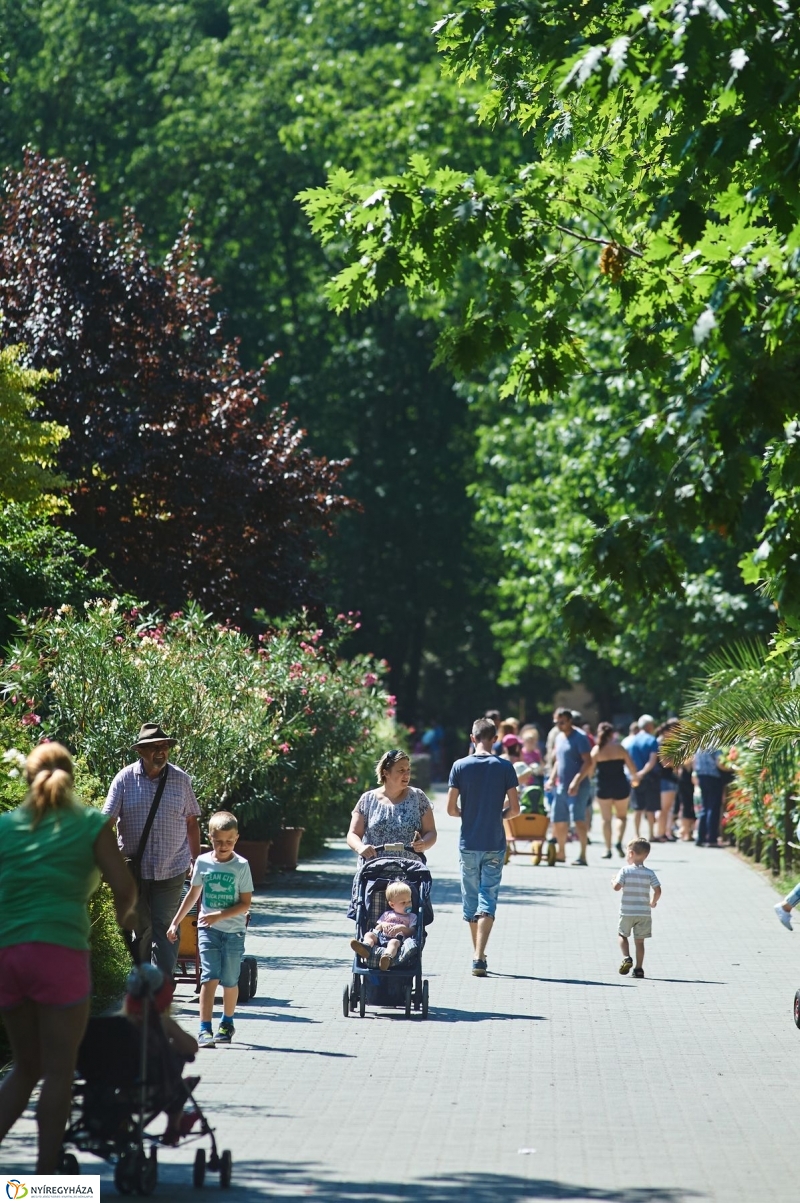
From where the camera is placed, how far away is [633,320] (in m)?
10.8

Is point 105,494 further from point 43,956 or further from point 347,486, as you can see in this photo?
point 347,486

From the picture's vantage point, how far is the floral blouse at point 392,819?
1169cm

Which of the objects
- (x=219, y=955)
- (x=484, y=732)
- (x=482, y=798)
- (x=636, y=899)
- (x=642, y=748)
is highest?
(x=642, y=748)

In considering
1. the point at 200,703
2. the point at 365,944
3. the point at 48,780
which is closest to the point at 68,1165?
the point at 48,780

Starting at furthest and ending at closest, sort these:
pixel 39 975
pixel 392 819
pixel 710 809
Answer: pixel 710 809 → pixel 392 819 → pixel 39 975

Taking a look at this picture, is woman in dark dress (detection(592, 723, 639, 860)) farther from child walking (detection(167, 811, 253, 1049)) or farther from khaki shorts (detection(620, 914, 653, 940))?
child walking (detection(167, 811, 253, 1049))

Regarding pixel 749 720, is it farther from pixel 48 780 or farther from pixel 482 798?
pixel 48 780

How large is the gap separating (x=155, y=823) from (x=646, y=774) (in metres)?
17.8

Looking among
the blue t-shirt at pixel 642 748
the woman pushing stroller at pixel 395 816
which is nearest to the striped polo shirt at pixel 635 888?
the woman pushing stroller at pixel 395 816

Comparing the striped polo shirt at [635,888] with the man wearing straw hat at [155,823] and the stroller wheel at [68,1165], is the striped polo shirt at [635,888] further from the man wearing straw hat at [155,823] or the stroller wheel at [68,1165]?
the stroller wheel at [68,1165]

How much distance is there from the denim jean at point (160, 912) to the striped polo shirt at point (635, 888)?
13.5ft

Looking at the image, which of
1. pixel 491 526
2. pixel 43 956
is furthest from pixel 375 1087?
pixel 491 526

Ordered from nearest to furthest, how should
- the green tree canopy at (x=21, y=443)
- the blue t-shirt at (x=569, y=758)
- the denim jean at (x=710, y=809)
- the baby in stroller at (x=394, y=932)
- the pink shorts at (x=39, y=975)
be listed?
the pink shorts at (x=39, y=975) → the baby in stroller at (x=394, y=932) → the green tree canopy at (x=21, y=443) → the blue t-shirt at (x=569, y=758) → the denim jean at (x=710, y=809)

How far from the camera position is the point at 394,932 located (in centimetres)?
1121
